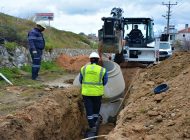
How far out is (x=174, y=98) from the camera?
26.1 feet

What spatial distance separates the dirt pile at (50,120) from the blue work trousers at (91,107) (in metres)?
0.50

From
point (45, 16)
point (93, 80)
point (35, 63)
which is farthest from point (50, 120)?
point (45, 16)

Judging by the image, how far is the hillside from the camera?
19.5m

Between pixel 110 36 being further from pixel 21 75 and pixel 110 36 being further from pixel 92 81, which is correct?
pixel 92 81

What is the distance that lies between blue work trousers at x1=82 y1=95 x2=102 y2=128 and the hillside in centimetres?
893

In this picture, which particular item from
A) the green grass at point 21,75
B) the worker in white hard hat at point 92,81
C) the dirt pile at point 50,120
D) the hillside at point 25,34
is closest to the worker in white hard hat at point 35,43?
the green grass at point 21,75

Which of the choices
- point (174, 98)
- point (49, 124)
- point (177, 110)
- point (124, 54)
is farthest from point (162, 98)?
point (124, 54)

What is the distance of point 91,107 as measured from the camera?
34.9 ft

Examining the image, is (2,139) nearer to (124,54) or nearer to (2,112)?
(2,112)

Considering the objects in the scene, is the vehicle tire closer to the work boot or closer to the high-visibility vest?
the high-visibility vest

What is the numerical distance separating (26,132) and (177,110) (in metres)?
2.94

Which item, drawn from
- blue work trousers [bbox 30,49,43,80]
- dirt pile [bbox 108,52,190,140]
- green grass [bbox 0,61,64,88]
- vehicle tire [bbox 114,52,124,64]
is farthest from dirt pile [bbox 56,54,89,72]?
dirt pile [bbox 108,52,190,140]

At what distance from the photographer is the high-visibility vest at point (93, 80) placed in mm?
10234

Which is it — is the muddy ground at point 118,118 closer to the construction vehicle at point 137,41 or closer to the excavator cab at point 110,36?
the excavator cab at point 110,36
